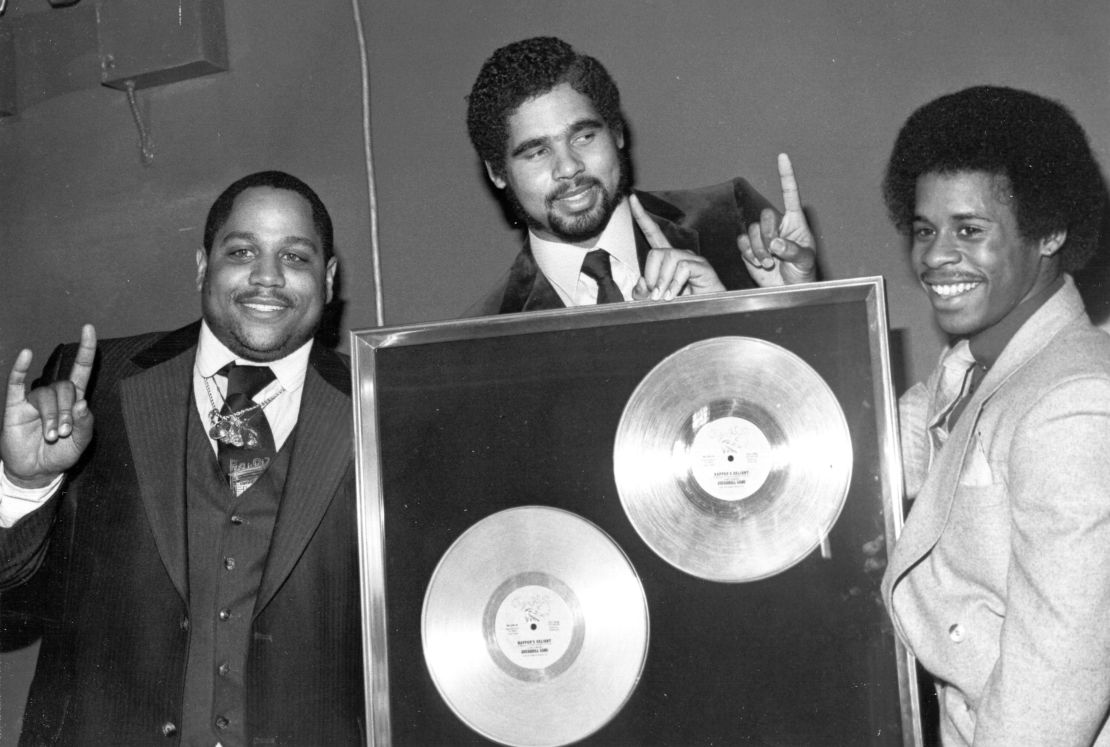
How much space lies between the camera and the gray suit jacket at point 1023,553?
1.47 meters

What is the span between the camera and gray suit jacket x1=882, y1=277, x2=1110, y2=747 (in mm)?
1473

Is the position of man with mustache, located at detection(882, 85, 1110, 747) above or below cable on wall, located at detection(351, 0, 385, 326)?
below

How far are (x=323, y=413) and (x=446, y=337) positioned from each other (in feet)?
1.50

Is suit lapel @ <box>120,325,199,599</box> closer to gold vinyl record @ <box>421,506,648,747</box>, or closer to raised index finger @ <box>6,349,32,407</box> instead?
raised index finger @ <box>6,349,32,407</box>

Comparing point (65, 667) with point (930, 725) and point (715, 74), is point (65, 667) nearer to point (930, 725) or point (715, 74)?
point (930, 725)

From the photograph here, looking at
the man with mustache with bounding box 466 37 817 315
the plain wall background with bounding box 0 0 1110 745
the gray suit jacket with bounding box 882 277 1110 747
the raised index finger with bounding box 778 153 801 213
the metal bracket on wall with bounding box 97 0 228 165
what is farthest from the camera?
the metal bracket on wall with bounding box 97 0 228 165

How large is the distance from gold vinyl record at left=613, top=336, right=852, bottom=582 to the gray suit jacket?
15 centimetres

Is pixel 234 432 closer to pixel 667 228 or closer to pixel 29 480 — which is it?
pixel 29 480

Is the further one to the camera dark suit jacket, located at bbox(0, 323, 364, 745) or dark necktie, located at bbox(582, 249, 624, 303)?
dark necktie, located at bbox(582, 249, 624, 303)

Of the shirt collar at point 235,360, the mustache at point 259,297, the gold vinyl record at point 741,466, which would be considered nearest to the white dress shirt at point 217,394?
the shirt collar at point 235,360

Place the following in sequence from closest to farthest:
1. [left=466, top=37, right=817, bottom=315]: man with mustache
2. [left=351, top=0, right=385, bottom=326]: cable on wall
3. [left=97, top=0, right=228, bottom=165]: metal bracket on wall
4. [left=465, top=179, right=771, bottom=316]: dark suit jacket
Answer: [left=466, top=37, right=817, bottom=315]: man with mustache < [left=465, top=179, right=771, bottom=316]: dark suit jacket < [left=351, top=0, right=385, bottom=326]: cable on wall < [left=97, top=0, right=228, bottom=165]: metal bracket on wall

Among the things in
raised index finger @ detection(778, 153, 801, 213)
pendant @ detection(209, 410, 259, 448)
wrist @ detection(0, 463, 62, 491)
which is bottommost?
wrist @ detection(0, 463, 62, 491)

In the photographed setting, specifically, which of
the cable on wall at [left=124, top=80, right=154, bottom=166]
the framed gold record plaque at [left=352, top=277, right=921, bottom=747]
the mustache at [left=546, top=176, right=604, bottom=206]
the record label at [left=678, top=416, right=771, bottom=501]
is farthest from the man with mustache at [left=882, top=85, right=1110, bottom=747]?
the cable on wall at [left=124, top=80, right=154, bottom=166]

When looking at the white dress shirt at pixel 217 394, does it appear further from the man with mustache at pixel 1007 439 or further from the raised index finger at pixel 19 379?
the man with mustache at pixel 1007 439
